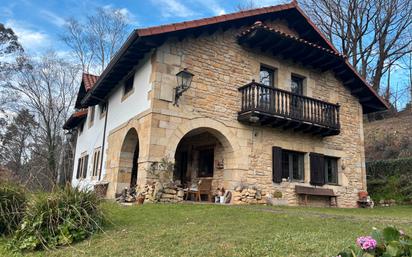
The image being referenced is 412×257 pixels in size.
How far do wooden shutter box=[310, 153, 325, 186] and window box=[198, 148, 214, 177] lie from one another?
359 cm

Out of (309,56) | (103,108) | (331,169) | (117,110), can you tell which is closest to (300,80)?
(309,56)

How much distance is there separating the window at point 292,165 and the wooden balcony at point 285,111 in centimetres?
93

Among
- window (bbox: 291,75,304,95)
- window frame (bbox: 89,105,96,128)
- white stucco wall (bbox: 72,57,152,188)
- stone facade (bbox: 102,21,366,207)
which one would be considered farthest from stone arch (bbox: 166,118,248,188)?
window frame (bbox: 89,105,96,128)

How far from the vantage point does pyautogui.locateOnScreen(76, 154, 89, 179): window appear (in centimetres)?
1790

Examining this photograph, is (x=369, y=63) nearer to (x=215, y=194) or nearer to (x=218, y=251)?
(x=215, y=194)

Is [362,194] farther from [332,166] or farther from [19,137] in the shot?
[19,137]

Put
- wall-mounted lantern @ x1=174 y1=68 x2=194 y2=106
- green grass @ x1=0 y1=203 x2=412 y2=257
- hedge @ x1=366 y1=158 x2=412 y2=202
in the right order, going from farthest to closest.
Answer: hedge @ x1=366 y1=158 x2=412 y2=202 → wall-mounted lantern @ x1=174 y1=68 x2=194 y2=106 → green grass @ x1=0 y1=203 x2=412 y2=257

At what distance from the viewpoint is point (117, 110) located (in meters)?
13.7

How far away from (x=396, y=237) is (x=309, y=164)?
1042 cm

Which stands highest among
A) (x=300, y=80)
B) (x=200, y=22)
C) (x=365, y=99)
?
(x=200, y=22)

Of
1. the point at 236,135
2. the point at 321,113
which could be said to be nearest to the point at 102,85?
the point at 236,135

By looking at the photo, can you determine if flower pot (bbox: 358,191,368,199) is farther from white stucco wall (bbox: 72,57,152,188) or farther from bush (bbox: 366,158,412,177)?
white stucco wall (bbox: 72,57,152,188)

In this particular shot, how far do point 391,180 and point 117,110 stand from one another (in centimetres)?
1199

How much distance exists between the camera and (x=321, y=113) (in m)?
12.7
